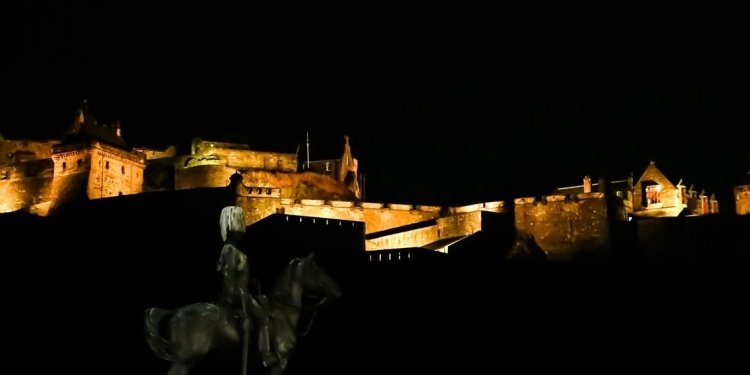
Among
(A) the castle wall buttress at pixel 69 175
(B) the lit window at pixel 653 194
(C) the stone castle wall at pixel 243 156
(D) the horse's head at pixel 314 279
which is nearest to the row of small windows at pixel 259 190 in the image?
(A) the castle wall buttress at pixel 69 175

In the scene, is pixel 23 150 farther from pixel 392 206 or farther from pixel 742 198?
pixel 742 198

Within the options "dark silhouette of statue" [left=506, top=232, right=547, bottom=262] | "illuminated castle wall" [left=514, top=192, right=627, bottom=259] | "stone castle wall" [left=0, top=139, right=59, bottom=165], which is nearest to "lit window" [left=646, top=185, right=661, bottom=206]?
"illuminated castle wall" [left=514, top=192, right=627, bottom=259]

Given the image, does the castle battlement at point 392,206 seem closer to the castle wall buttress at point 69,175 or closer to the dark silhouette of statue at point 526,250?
the dark silhouette of statue at point 526,250

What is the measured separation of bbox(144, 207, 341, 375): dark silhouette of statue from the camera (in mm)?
11180

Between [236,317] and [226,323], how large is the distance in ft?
0.69

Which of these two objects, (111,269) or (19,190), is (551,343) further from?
(19,190)

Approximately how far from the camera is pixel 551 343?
28.2 m

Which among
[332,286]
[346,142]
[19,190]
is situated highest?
[346,142]

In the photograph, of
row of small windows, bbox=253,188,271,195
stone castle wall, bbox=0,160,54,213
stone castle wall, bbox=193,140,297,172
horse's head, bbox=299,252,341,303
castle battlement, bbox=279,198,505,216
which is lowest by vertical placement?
horse's head, bbox=299,252,341,303

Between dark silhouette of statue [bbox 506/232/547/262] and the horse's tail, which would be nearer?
the horse's tail

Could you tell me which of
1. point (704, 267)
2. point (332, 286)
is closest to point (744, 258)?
point (704, 267)

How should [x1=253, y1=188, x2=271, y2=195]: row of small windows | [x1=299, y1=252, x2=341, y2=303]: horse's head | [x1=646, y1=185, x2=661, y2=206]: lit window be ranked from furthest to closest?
[x1=646, y1=185, x2=661, y2=206]: lit window, [x1=253, y1=188, x2=271, y2=195]: row of small windows, [x1=299, y1=252, x2=341, y2=303]: horse's head

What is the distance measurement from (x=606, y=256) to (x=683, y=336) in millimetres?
15488

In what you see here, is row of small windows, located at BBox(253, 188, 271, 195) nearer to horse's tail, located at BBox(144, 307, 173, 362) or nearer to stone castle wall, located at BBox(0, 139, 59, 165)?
stone castle wall, located at BBox(0, 139, 59, 165)
